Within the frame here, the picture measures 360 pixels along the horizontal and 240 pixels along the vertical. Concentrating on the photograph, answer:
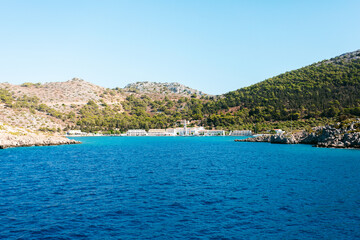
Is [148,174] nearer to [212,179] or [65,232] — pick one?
[212,179]

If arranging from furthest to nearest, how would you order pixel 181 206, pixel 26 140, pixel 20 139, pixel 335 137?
1. pixel 26 140
2. pixel 20 139
3. pixel 335 137
4. pixel 181 206

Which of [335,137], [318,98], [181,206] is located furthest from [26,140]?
[318,98]

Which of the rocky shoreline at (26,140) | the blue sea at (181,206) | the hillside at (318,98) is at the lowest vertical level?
the blue sea at (181,206)

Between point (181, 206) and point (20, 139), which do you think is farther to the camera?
point (20, 139)

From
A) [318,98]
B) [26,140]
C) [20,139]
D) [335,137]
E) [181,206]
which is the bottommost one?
[181,206]

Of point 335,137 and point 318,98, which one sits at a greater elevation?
point 318,98

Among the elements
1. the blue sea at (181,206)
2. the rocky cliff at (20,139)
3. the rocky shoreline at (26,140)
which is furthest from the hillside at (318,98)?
the rocky cliff at (20,139)

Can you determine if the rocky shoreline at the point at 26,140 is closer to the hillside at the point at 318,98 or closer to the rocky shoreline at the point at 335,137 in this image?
the rocky shoreline at the point at 335,137

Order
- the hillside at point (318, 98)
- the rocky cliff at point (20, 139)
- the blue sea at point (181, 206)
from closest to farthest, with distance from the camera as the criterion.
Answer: the blue sea at point (181, 206) → the rocky cliff at point (20, 139) → the hillside at point (318, 98)

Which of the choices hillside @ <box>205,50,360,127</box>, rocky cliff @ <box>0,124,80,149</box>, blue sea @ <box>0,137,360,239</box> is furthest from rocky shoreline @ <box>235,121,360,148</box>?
rocky cliff @ <box>0,124,80,149</box>

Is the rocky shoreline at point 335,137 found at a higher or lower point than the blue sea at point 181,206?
higher

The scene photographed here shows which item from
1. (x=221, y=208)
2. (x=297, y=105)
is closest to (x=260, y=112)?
(x=297, y=105)

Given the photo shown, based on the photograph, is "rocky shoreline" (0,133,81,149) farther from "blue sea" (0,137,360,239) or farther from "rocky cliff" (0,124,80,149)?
"blue sea" (0,137,360,239)

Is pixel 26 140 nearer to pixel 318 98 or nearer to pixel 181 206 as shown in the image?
pixel 181 206
